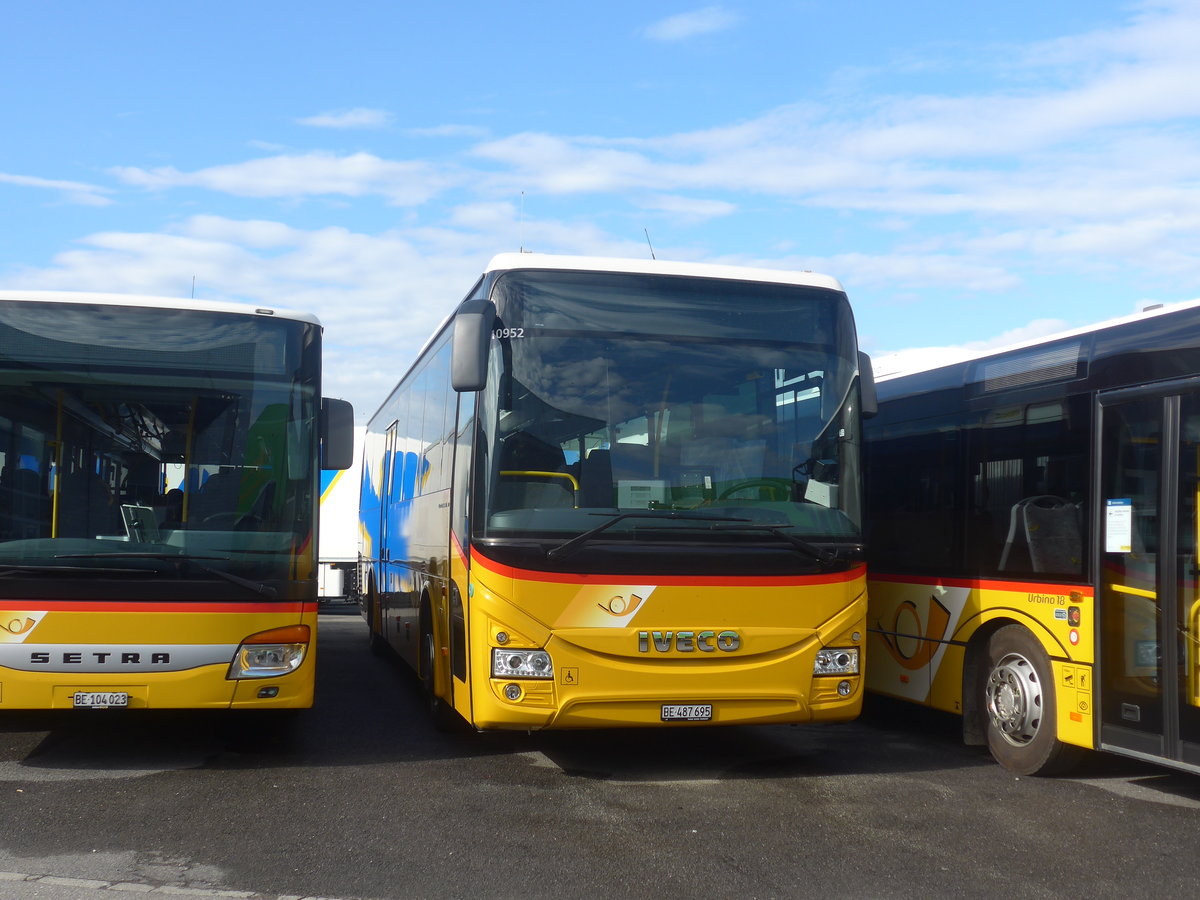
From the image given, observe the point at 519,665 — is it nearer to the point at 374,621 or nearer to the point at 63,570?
the point at 63,570

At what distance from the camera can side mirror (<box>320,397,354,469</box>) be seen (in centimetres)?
866

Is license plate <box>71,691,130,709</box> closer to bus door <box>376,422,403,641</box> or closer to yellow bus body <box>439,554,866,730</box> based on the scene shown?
yellow bus body <box>439,554,866,730</box>

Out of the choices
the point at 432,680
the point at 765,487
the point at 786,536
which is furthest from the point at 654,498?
the point at 432,680

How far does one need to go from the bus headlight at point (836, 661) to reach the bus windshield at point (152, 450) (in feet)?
11.1

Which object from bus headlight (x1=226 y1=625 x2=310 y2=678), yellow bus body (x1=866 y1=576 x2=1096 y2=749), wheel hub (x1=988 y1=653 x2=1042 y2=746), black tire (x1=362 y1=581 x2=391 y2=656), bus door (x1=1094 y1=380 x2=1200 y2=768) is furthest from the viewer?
black tire (x1=362 y1=581 x2=391 y2=656)

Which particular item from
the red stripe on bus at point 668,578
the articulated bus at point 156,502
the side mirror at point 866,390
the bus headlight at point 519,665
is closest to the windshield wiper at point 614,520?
the red stripe on bus at point 668,578

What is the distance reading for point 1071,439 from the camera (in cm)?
807

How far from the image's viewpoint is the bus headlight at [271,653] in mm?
7898

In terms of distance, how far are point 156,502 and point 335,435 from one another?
1.32 meters

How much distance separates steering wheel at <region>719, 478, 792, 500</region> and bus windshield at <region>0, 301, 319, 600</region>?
272 centimetres

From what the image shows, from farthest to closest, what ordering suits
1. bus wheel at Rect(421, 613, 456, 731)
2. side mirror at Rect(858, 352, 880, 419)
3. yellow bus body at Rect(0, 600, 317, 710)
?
bus wheel at Rect(421, 613, 456, 731)
side mirror at Rect(858, 352, 880, 419)
yellow bus body at Rect(0, 600, 317, 710)

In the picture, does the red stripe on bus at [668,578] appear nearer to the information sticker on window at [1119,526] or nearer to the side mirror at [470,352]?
the side mirror at [470,352]

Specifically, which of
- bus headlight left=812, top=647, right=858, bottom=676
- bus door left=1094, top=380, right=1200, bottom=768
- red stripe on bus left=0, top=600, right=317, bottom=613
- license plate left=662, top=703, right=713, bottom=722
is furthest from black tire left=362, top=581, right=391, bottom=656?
bus door left=1094, top=380, right=1200, bottom=768

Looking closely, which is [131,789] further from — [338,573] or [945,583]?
[338,573]
